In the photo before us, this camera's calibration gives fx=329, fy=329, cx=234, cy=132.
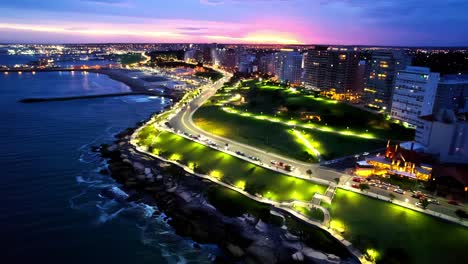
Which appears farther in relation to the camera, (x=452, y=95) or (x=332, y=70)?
(x=332, y=70)

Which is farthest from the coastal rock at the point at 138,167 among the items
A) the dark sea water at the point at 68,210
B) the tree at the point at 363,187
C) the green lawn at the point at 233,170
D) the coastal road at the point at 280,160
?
the tree at the point at 363,187

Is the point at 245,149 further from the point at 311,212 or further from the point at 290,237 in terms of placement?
the point at 290,237

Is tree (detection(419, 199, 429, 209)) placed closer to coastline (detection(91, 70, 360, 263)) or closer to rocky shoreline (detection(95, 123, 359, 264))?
coastline (detection(91, 70, 360, 263))

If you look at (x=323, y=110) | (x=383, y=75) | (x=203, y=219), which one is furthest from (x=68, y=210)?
(x=383, y=75)

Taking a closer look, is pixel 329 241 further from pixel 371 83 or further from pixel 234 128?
pixel 371 83

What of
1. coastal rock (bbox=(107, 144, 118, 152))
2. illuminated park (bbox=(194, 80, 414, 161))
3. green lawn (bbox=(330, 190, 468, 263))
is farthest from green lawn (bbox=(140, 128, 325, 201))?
illuminated park (bbox=(194, 80, 414, 161))

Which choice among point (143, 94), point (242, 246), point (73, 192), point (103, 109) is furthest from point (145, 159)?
point (143, 94)
